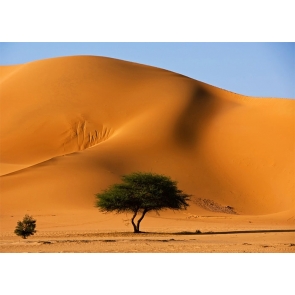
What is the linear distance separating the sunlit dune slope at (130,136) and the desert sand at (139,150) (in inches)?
4.8

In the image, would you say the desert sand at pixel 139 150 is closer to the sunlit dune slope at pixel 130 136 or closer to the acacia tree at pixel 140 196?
the sunlit dune slope at pixel 130 136

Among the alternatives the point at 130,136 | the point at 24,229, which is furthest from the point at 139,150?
the point at 24,229

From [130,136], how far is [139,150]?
3.18m

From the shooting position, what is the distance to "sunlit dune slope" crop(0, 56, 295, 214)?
47406 mm

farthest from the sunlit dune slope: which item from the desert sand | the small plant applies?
the small plant

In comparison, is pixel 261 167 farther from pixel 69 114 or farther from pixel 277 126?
pixel 69 114

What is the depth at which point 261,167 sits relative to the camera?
52.9m

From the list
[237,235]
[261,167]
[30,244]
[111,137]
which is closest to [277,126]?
[261,167]

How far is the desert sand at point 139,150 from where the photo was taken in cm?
3863

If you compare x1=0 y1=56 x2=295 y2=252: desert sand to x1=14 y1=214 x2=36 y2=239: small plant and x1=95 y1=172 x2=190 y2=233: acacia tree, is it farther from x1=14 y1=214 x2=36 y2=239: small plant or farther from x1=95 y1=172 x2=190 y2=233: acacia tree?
x1=95 y1=172 x2=190 y2=233: acacia tree

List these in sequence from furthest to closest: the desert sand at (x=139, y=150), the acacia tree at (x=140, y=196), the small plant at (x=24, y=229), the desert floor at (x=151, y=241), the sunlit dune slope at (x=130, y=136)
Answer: the sunlit dune slope at (x=130, y=136), the desert sand at (x=139, y=150), the acacia tree at (x=140, y=196), the small plant at (x=24, y=229), the desert floor at (x=151, y=241)

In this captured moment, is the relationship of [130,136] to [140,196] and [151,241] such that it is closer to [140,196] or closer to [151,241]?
[140,196]

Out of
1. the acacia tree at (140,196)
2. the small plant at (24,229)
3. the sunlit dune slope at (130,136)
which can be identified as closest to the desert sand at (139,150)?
the sunlit dune slope at (130,136)

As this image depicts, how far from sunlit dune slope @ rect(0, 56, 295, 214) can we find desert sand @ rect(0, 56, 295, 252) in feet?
0.40
